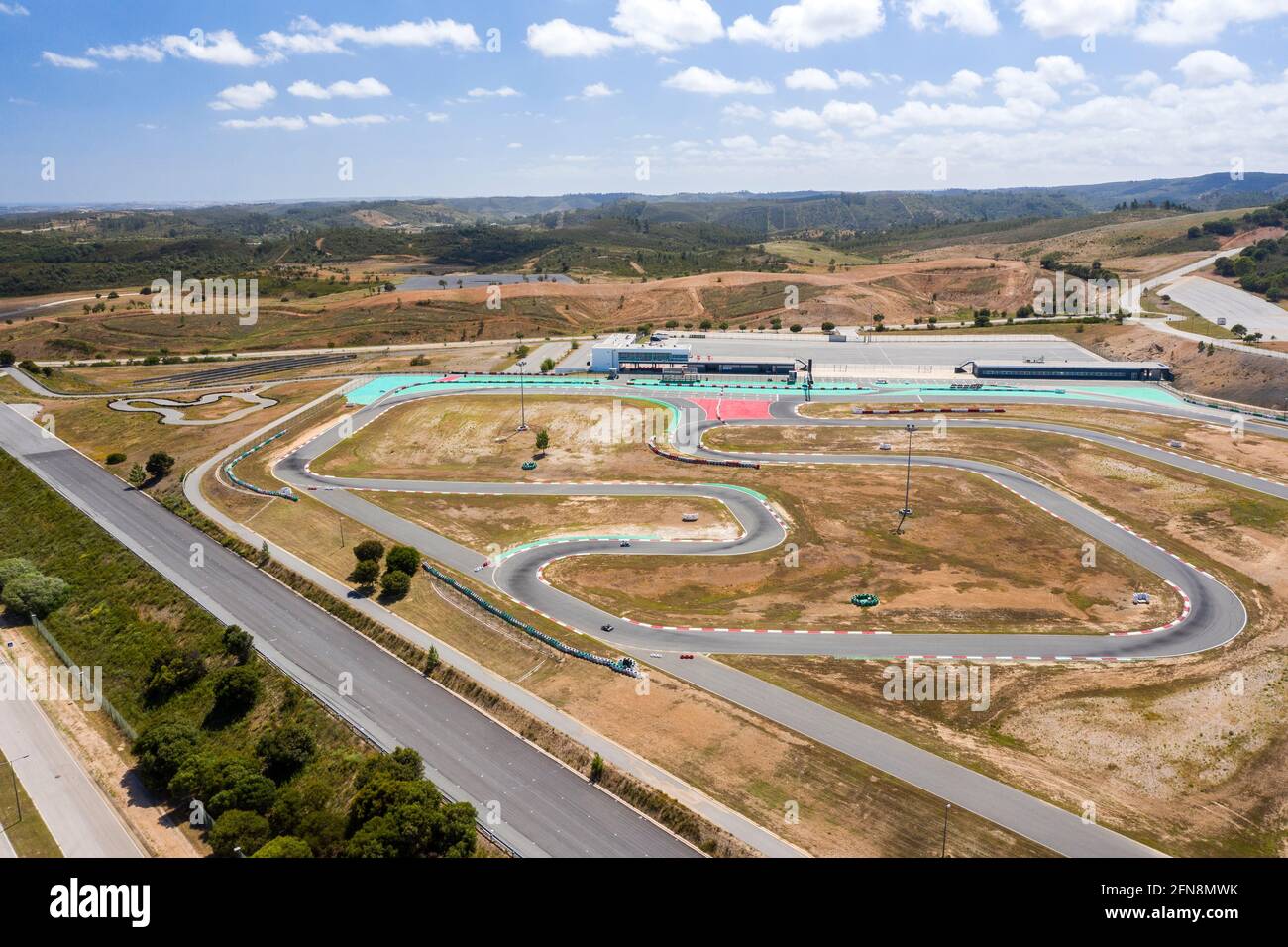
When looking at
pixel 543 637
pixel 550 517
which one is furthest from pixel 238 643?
pixel 550 517

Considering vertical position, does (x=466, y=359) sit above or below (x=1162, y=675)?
above

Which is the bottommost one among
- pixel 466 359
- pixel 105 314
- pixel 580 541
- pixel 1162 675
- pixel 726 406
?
pixel 1162 675

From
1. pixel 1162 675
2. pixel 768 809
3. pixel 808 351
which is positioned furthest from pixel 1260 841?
pixel 808 351

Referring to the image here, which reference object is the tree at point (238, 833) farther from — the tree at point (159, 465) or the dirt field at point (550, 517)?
the tree at point (159, 465)

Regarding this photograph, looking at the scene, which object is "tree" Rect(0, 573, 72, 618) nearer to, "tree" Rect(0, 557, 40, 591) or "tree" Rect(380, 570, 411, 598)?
"tree" Rect(0, 557, 40, 591)

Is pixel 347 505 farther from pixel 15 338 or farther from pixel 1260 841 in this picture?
pixel 15 338

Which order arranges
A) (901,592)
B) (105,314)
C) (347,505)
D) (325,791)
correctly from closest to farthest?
(325,791) < (901,592) < (347,505) < (105,314)

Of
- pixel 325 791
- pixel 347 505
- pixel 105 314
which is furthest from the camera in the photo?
pixel 105 314
